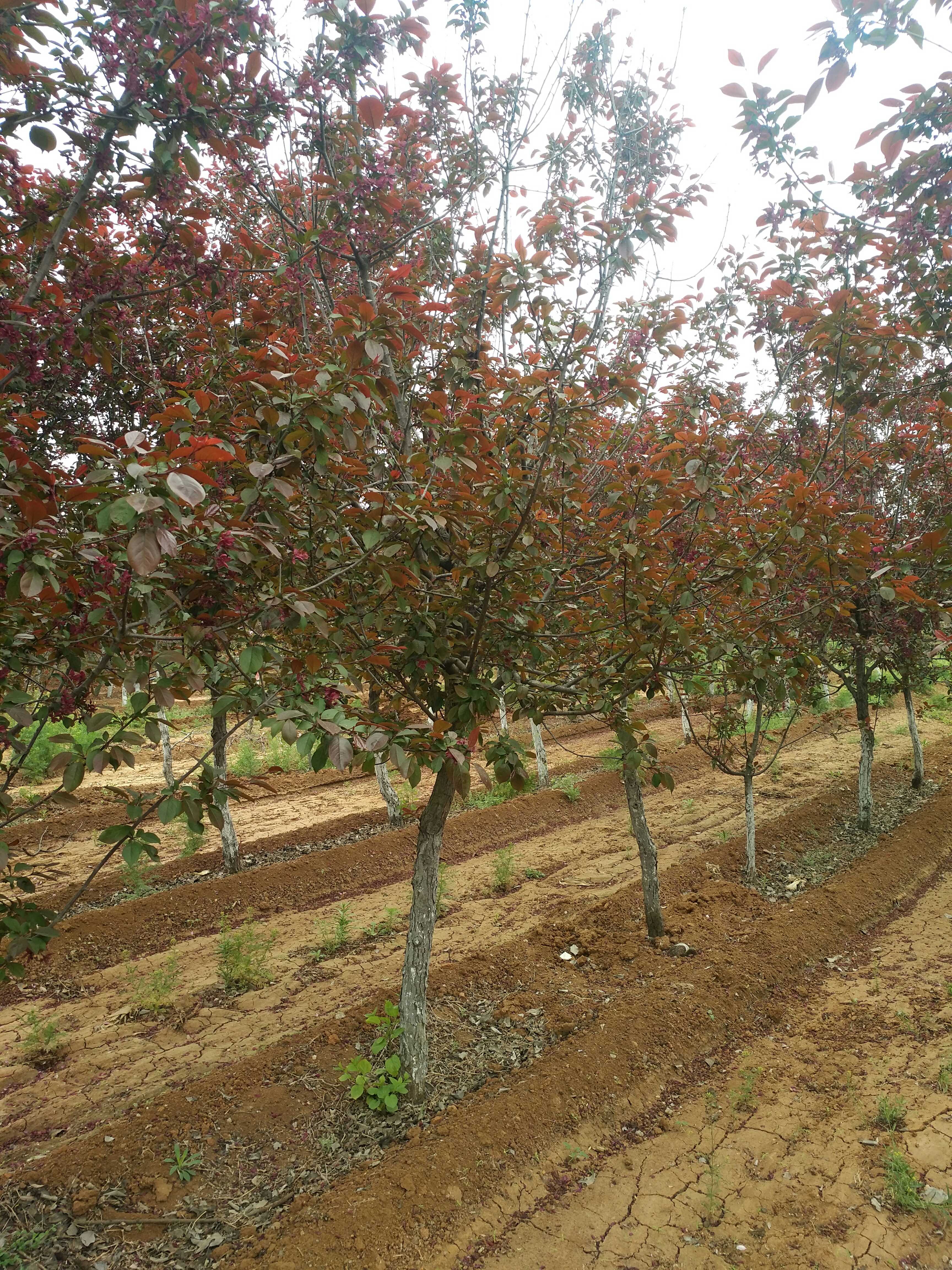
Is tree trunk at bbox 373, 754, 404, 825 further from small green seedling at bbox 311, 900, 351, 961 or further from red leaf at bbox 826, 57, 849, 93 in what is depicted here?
red leaf at bbox 826, 57, 849, 93

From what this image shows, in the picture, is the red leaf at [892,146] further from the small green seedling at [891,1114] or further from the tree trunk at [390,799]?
the tree trunk at [390,799]

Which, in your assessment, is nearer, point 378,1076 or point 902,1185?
point 902,1185

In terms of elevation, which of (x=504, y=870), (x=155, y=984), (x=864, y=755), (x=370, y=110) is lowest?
(x=504, y=870)

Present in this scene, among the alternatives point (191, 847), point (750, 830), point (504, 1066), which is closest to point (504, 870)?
point (750, 830)

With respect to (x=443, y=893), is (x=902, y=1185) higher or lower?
lower

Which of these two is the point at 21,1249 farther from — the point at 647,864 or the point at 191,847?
the point at 191,847

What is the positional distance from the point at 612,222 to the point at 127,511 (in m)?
2.91

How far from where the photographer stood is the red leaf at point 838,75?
1.96 metres

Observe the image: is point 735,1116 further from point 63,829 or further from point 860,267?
point 63,829

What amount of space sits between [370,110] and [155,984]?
532cm

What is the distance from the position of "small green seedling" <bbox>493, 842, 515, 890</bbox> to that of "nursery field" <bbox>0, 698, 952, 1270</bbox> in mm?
38

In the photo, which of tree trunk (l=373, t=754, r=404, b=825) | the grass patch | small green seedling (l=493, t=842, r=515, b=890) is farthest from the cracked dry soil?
tree trunk (l=373, t=754, r=404, b=825)

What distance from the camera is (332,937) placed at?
223 inches

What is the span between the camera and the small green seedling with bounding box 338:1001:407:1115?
11.2ft
